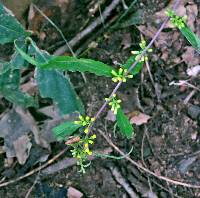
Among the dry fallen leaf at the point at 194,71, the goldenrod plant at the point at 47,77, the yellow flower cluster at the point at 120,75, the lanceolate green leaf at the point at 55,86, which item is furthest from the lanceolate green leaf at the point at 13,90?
the dry fallen leaf at the point at 194,71

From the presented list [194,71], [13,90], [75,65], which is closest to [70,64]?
[75,65]

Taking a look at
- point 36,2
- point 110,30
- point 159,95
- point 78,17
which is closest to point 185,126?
point 159,95

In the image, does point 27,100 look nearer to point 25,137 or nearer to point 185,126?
point 25,137

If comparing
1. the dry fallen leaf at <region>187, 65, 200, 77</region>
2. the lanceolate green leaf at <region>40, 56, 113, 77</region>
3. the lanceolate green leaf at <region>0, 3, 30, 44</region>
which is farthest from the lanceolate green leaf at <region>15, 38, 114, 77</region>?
the dry fallen leaf at <region>187, 65, 200, 77</region>

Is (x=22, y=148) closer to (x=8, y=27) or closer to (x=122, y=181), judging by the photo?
(x=122, y=181)

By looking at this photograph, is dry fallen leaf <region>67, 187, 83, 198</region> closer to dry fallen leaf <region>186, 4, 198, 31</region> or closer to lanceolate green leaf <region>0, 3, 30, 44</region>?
lanceolate green leaf <region>0, 3, 30, 44</region>

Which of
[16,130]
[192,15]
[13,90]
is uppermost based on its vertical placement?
[13,90]

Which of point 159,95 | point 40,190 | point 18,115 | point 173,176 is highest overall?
point 18,115
